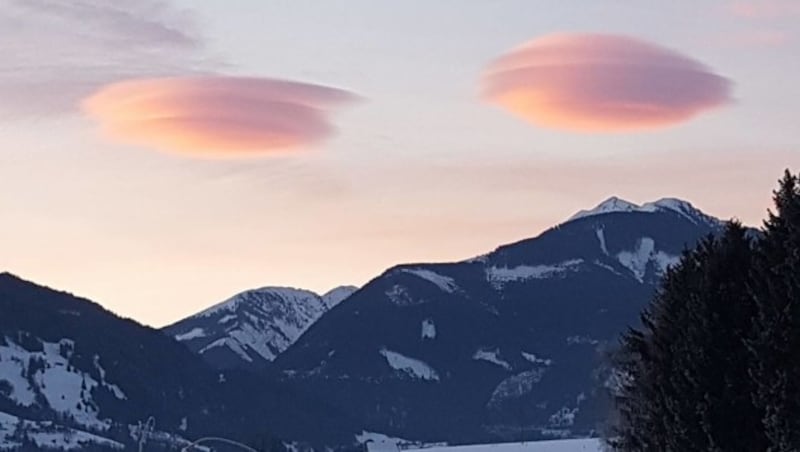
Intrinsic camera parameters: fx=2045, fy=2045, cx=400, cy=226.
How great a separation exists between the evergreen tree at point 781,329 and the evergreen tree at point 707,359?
1877 millimetres

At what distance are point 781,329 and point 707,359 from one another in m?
5.11

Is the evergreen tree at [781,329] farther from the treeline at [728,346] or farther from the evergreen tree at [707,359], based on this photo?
the evergreen tree at [707,359]

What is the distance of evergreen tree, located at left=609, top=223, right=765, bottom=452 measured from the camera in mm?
49594

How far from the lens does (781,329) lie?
44719 mm

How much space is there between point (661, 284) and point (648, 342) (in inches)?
65.3

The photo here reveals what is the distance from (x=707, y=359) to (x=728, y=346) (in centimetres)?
80

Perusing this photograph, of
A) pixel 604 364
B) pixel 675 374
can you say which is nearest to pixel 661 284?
pixel 675 374

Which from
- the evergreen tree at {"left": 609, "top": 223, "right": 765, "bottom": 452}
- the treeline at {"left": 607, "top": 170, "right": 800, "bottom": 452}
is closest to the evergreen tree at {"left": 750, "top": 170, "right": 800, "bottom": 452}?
the treeline at {"left": 607, "top": 170, "right": 800, "bottom": 452}

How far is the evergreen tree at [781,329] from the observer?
4397 centimetres

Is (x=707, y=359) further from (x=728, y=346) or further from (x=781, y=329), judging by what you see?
(x=781, y=329)

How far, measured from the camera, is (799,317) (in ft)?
145

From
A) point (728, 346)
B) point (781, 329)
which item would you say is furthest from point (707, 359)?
point (781, 329)

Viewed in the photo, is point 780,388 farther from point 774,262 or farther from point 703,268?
point 703,268

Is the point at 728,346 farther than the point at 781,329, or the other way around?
the point at 728,346
